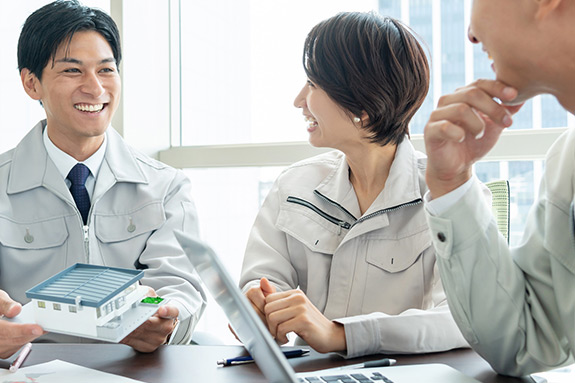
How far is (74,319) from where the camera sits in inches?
36.4

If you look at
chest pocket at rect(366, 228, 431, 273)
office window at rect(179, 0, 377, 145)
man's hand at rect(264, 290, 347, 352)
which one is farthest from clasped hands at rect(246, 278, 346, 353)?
office window at rect(179, 0, 377, 145)

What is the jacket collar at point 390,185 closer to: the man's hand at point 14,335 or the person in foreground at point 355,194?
the person in foreground at point 355,194

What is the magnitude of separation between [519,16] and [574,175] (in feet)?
1.05

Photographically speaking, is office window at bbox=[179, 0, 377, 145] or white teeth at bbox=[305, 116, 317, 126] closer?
white teeth at bbox=[305, 116, 317, 126]

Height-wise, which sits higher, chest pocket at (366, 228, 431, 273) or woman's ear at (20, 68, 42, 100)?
Answer: woman's ear at (20, 68, 42, 100)

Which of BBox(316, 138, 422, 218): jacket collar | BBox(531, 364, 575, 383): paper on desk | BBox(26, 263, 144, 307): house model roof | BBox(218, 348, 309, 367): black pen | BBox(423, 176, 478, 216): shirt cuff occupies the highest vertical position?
BBox(423, 176, 478, 216): shirt cuff

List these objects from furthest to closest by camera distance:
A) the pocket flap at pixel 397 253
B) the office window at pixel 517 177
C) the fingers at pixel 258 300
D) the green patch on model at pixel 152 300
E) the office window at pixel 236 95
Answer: the office window at pixel 236 95, the office window at pixel 517 177, the pocket flap at pixel 397 253, the fingers at pixel 258 300, the green patch on model at pixel 152 300

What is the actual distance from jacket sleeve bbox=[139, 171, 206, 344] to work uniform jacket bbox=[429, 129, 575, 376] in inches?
28.2

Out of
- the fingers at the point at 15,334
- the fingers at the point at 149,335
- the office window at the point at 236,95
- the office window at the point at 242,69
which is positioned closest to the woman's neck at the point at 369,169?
the fingers at the point at 149,335

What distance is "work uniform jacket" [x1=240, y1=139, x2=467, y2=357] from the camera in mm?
1430

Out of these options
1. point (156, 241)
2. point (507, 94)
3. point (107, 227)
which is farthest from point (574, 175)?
point (107, 227)

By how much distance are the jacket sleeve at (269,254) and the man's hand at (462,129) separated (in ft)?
1.93

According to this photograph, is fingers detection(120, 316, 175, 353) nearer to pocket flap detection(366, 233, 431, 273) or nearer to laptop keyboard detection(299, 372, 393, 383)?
laptop keyboard detection(299, 372, 393, 383)

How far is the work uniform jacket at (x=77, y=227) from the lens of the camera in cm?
169
